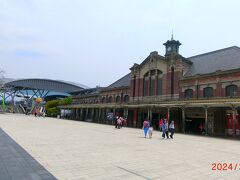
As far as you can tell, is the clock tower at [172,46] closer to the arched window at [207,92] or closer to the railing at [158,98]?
the railing at [158,98]

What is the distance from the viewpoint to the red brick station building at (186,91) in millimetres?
25797

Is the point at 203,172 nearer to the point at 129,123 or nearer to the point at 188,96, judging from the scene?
the point at 188,96

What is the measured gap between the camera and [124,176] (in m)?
6.88

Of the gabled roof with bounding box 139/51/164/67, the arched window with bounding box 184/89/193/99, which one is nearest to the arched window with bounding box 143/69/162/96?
the gabled roof with bounding box 139/51/164/67

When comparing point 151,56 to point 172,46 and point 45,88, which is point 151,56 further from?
point 45,88

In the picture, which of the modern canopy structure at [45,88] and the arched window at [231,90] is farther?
the modern canopy structure at [45,88]

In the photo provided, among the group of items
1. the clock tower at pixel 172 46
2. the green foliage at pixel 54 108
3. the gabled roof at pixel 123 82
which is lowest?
the green foliage at pixel 54 108

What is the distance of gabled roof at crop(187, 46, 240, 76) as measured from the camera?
29562 millimetres

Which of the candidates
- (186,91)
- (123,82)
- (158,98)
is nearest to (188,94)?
(186,91)

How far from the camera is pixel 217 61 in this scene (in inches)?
1286

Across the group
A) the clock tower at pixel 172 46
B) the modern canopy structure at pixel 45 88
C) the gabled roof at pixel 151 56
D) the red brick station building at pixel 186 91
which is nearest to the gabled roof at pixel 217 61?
the red brick station building at pixel 186 91

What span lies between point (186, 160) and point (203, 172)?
2.00m

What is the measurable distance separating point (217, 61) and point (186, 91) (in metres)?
5.76

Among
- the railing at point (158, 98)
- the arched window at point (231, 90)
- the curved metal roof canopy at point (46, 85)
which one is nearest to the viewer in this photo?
the arched window at point (231, 90)
